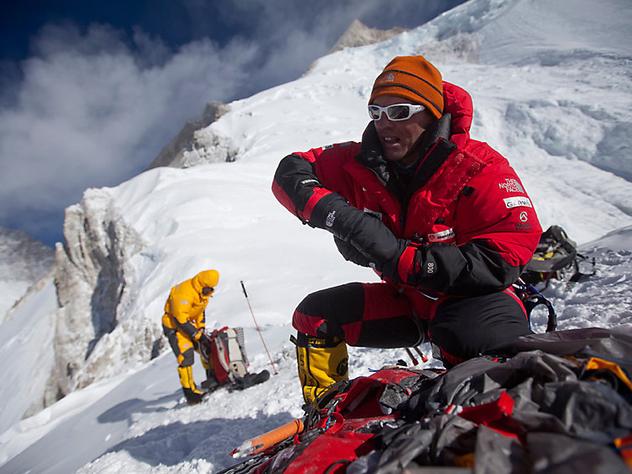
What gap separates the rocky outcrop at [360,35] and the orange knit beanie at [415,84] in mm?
65800

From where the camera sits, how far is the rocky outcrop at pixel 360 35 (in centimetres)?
6181

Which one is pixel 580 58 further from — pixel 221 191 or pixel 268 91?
pixel 268 91

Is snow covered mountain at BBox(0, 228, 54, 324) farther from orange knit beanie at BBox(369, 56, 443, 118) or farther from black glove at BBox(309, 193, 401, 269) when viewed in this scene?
orange knit beanie at BBox(369, 56, 443, 118)

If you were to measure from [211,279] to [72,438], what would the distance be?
307 centimetres

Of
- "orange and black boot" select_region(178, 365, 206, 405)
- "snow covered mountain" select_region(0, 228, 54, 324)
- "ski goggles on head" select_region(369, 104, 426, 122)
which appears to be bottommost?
"orange and black boot" select_region(178, 365, 206, 405)

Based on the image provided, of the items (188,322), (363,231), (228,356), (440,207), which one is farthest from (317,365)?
(188,322)

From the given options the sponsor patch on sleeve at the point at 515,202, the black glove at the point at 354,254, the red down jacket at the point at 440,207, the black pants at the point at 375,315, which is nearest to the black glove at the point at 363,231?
the red down jacket at the point at 440,207

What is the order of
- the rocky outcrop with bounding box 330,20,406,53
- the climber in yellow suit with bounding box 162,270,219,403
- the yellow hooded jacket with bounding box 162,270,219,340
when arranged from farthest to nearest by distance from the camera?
the rocky outcrop with bounding box 330,20,406,53, the yellow hooded jacket with bounding box 162,270,219,340, the climber in yellow suit with bounding box 162,270,219,403

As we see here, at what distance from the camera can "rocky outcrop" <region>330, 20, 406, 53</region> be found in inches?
2434

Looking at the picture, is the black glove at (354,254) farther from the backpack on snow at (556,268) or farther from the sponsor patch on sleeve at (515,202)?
the backpack on snow at (556,268)

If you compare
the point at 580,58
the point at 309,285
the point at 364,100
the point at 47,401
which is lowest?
the point at 47,401

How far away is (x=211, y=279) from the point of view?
19.8 ft

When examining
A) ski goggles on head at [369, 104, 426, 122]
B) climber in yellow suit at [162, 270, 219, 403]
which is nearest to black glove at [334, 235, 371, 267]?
ski goggles on head at [369, 104, 426, 122]

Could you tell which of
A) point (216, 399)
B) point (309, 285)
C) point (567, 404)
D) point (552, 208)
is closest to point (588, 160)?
point (552, 208)
